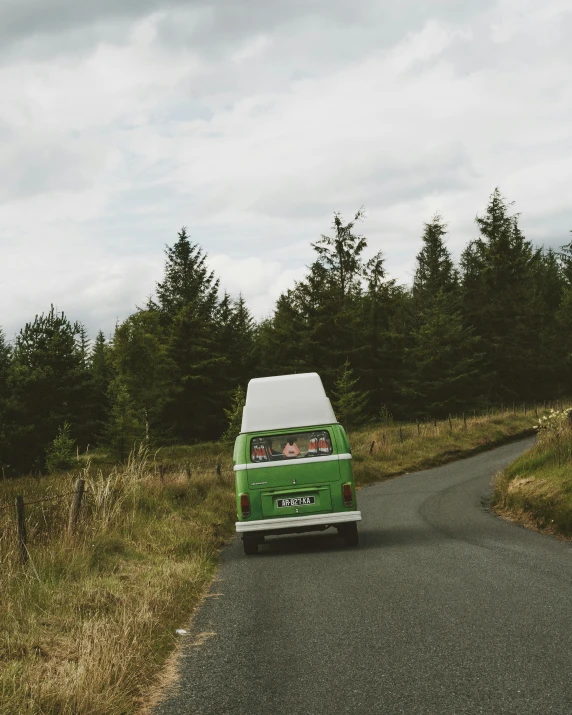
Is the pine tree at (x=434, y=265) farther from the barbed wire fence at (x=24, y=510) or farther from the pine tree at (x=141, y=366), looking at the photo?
the barbed wire fence at (x=24, y=510)

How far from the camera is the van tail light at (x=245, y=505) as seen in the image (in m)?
12.2

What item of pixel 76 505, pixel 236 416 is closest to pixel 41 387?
pixel 236 416

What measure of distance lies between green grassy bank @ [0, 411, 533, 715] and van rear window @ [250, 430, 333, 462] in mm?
1820

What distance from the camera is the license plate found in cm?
1224

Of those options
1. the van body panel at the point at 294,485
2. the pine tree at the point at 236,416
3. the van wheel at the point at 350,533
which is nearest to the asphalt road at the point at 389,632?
the van wheel at the point at 350,533

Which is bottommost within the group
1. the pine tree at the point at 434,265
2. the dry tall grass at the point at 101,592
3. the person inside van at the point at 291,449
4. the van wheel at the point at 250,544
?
the van wheel at the point at 250,544

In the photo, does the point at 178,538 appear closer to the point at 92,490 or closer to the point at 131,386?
the point at 92,490

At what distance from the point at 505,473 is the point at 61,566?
1286 centimetres

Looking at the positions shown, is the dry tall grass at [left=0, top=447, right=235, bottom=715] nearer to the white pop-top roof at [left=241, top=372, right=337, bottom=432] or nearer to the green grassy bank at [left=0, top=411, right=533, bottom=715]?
the green grassy bank at [left=0, top=411, right=533, bottom=715]

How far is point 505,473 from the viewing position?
19125 millimetres

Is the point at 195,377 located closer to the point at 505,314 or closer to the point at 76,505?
the point at 505,314

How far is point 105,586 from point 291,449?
15.3ft

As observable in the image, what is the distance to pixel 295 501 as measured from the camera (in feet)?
40.2

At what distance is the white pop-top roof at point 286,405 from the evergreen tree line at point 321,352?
26230 millimetres
